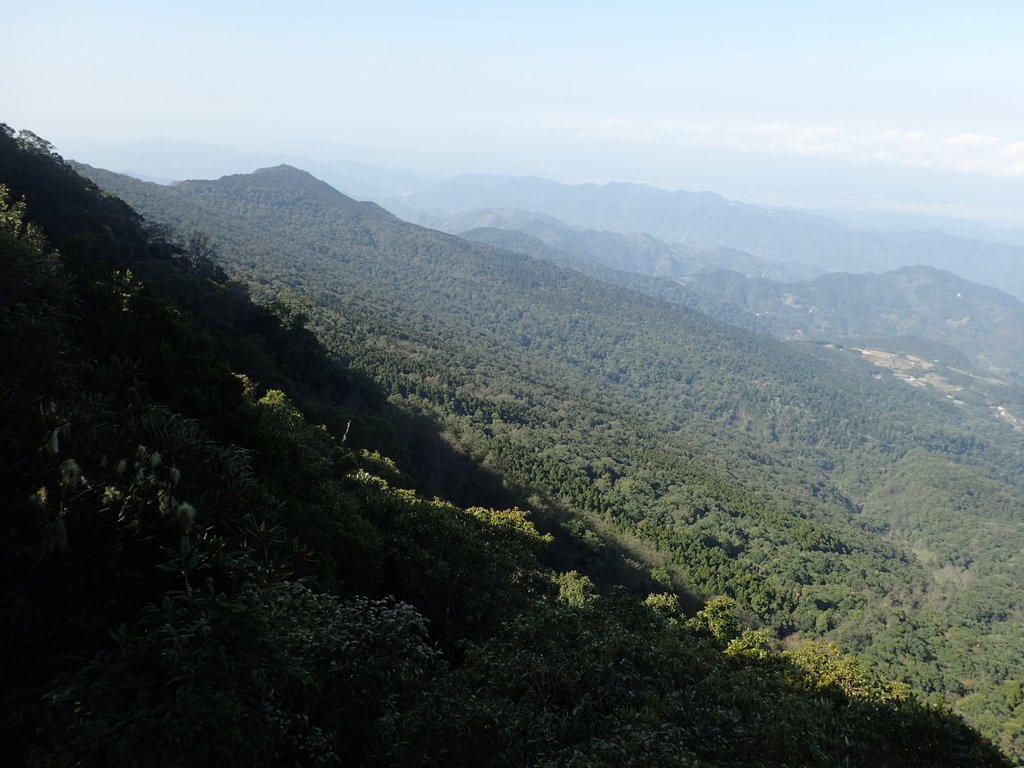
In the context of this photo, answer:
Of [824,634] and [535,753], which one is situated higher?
[535,753]

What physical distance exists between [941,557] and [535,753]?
482 feet

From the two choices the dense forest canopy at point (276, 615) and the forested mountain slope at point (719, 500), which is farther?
the forested mountain slope at point (719, 500)

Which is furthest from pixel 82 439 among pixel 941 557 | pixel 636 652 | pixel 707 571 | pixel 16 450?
pixel 941 557

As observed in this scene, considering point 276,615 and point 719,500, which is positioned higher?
point 276,615

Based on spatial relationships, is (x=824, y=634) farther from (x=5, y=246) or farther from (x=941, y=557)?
(x=941, y=557)

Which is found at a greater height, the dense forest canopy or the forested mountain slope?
the dense forest canopy

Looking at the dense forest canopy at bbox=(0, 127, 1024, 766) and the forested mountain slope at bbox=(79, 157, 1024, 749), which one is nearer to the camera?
the dense forest canopy at bbox=(0, 127, 1024, 766)

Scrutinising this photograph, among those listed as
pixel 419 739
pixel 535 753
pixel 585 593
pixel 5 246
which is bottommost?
pixel 585 593

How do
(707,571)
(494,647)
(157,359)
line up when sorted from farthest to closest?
1. (707,571)
2. (157,359)
3. (494,647)

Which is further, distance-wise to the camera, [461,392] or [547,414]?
[547,414]

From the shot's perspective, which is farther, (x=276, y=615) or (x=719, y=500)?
(x=719, y=500)

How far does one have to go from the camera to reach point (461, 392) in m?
85.4

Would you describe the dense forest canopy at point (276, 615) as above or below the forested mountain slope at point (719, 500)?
above

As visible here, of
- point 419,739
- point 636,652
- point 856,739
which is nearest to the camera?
point 419,739
